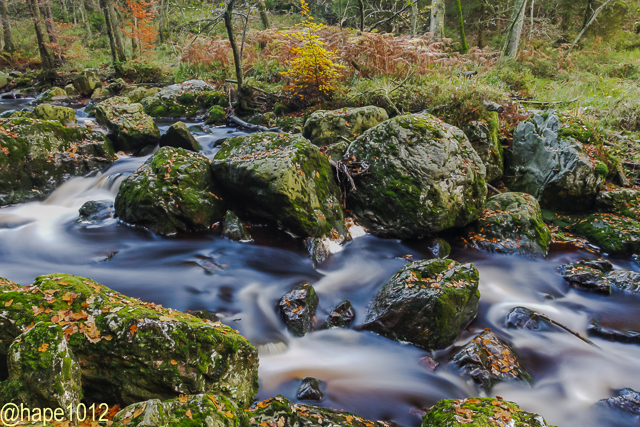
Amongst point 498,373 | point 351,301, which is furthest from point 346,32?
point 498,373

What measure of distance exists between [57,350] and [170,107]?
1256 centimetres

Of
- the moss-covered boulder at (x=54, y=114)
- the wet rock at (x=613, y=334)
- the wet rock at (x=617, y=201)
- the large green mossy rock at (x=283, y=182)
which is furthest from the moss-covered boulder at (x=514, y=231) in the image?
the moss-covered boulder at (x=54, y=114)

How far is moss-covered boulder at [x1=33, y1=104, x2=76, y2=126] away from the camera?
Result: 9.20 m

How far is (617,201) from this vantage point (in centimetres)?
737

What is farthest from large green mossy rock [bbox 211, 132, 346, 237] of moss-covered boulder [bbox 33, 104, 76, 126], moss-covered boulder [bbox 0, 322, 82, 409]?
moss-covered boulder [bbox 33, 104, 76, 126]

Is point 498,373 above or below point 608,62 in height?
below

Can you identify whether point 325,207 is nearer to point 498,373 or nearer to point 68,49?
point 498,373

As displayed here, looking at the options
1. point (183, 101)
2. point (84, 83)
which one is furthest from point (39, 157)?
point (84, 83)

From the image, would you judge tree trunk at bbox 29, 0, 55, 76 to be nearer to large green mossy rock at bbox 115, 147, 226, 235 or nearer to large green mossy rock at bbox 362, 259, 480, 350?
large green mossy rock at bbox 115, 147, 226, 235

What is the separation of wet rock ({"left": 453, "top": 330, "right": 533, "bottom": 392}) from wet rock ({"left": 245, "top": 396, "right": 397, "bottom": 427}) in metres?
1.41

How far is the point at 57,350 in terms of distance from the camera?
220 cm

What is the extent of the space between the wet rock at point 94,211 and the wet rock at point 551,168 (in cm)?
899

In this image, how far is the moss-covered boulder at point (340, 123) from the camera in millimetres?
8633

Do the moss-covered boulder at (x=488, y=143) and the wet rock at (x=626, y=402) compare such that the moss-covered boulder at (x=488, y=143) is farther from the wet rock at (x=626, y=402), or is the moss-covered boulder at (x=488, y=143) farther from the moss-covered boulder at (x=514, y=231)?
the wet rock at (x=626, y=402)
